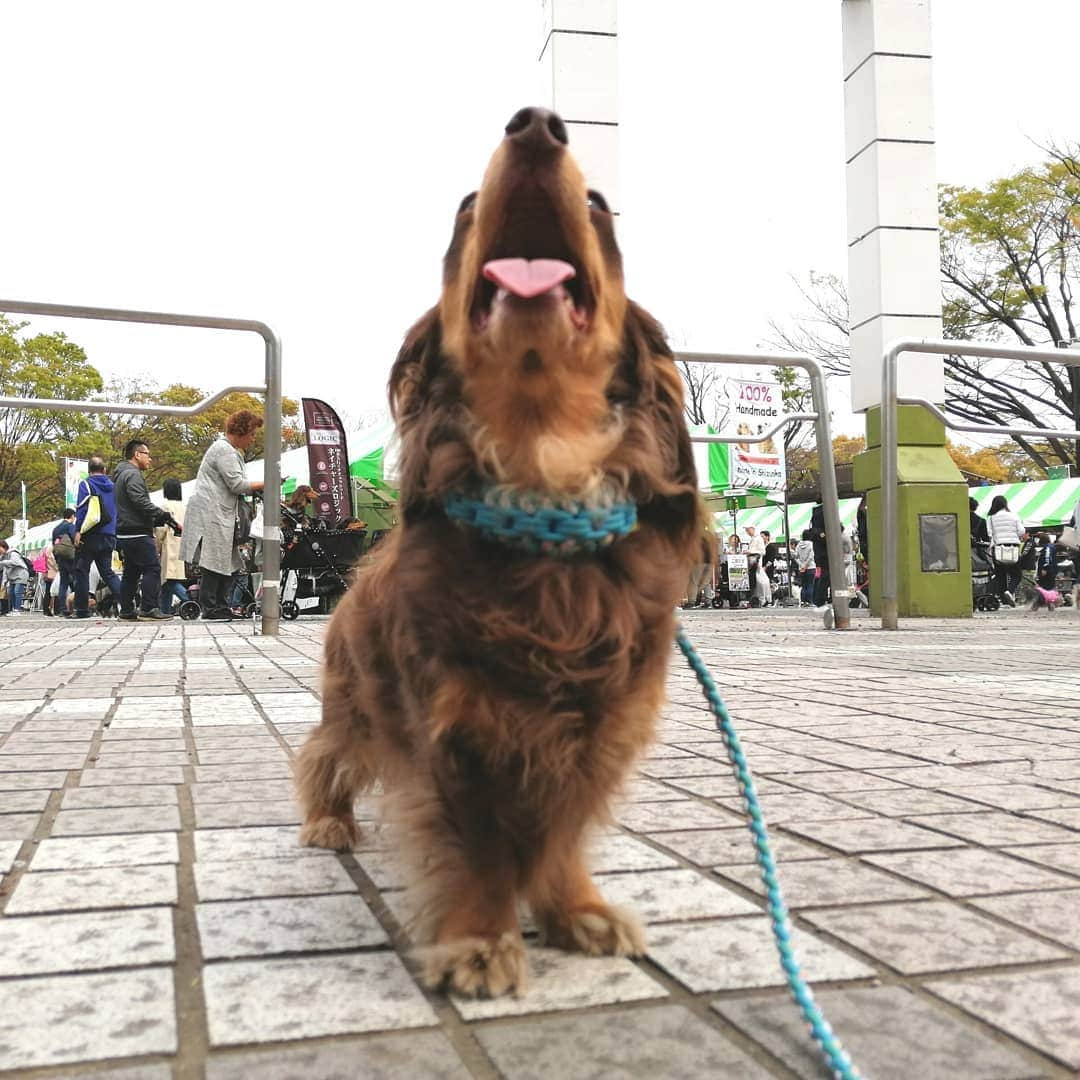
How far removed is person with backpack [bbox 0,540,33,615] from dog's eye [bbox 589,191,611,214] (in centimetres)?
2713

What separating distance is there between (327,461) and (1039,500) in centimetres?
1546

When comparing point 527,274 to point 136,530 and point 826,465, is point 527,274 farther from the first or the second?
point 136,530

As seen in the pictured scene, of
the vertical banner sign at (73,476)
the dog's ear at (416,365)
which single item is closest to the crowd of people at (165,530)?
the dog's ear at (416,365)

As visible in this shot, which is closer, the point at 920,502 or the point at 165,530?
the point at 920,502

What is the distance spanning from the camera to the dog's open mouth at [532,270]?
1621 millimetres

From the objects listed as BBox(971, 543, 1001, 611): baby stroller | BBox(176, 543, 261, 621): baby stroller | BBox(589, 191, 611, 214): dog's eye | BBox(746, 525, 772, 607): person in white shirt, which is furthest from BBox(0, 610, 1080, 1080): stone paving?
BBox(746, 525, 772, 607): person in white shirt

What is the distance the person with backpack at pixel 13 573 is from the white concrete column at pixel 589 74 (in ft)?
68.6

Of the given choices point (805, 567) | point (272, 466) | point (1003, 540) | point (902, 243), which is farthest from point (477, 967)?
point (805, 567)

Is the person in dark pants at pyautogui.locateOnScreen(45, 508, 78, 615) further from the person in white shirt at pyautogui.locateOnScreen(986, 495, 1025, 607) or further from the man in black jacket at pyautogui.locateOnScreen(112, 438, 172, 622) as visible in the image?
the person in white shirt at pyautogui.locateOnScreen(986, 495, 1025, 607)

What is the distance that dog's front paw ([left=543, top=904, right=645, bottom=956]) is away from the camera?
1.69m

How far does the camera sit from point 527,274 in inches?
64.7

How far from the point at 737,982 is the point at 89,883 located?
48.0 inches

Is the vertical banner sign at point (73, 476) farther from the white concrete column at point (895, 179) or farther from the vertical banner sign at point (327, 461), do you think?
the white concrete column at point (895, 179)

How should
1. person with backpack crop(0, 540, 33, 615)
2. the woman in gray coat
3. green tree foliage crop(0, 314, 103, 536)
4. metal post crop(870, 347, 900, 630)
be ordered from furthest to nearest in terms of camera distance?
green tree foliage crop(0, 314, 103, 536) < person with backpack crop(0, 540, 33, 615) < the woman in gray coat < metal post crop(870, 347, 900, 630)
